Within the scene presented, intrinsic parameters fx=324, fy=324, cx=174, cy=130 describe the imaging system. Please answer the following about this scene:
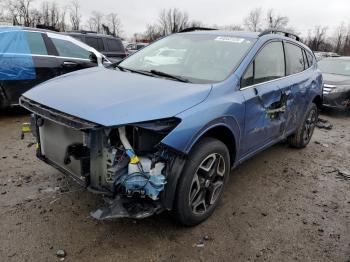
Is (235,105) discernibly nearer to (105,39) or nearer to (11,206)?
(11,206)

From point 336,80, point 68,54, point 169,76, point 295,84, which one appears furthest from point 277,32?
point 336,80

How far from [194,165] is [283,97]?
6.29ft

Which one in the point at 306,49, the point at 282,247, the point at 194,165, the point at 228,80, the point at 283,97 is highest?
Result: the point at 306,49

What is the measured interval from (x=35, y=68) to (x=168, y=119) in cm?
440

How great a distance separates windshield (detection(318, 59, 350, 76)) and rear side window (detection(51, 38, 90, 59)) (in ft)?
23.7

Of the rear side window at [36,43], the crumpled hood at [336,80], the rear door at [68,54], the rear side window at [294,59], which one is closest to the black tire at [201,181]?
the rear side window at [294,59]

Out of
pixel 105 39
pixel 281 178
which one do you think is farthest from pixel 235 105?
pixel 105 39

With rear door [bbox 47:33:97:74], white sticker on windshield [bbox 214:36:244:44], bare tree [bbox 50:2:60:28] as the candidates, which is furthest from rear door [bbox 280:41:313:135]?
bare tree [bbox 50:2:60:28]

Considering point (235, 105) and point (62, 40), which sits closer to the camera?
point (235, 105)

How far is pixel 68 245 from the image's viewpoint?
267 cm

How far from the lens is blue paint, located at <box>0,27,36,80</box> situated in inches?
221

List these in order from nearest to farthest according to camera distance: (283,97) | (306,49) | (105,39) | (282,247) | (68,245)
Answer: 1. (68,245)
2. (282,247)
3. (283,97)
4. (306,49)
5. (105,39)

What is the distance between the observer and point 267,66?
378cm

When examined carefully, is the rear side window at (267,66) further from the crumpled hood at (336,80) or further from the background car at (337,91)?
the crumpled hood at (336,80)
